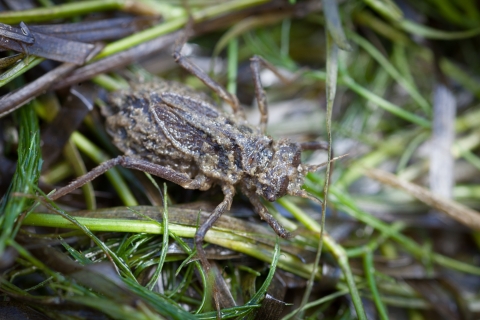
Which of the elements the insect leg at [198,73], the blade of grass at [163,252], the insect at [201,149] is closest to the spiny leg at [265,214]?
the insect at [201,149]

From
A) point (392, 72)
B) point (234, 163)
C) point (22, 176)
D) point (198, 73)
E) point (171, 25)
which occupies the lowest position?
point (22, 176)

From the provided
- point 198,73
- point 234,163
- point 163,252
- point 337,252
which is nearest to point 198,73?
point 198,73

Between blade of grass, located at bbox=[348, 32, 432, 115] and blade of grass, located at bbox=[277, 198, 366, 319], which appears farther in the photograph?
blade of grass, located at bbox=[348, 32, 432, 115]

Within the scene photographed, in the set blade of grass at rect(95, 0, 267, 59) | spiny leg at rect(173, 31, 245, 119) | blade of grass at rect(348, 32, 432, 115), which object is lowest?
spiny leg at rect(173, 31, 245, 119)

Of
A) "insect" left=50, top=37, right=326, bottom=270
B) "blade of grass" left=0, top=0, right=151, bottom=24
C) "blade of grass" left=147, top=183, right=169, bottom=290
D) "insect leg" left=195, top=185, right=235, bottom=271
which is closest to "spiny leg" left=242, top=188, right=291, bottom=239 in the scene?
"insect" left=50, top=37, right=326, bottom=270

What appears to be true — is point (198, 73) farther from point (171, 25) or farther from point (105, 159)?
point (105, 159)

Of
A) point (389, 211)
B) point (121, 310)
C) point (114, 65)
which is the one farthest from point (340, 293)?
point (114, 65)

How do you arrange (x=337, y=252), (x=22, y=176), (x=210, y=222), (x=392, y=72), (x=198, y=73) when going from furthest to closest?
(x=392, y=72) → (x=198, y=73) → (x=337, y=252) → (x=210, y=222) → (x=22, y=176)

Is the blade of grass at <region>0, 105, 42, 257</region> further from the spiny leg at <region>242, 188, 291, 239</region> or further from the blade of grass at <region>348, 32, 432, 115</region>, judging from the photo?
the blade of grass at <region>348, 32, 432, 115</region>
